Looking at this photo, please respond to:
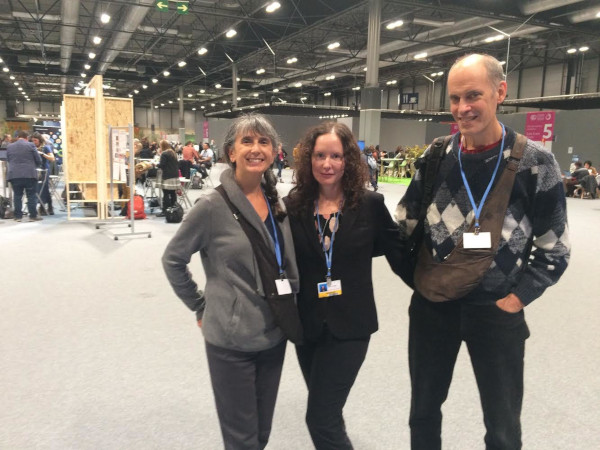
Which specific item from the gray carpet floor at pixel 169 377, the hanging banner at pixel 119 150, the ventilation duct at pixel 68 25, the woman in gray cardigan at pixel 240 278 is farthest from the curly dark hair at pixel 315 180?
the ventilation duct at pixel 68 25

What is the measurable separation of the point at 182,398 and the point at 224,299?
4.22ft

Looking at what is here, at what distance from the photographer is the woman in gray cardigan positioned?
146cm

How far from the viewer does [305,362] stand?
1.63 metres

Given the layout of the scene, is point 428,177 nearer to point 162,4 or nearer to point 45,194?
point 45,194

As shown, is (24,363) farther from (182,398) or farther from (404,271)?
(404,271)

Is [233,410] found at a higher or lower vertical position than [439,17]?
lower

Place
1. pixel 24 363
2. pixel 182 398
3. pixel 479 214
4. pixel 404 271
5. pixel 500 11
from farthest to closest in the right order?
pixel 500 11 < pixel 24 363 < pixel 182 398 < pixel 404 271 < pixel 479 214

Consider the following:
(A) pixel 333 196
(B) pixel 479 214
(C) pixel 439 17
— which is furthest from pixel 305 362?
(C) pixel 439 17

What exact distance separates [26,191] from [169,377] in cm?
684

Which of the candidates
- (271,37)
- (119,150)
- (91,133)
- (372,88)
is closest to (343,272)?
(119,150)

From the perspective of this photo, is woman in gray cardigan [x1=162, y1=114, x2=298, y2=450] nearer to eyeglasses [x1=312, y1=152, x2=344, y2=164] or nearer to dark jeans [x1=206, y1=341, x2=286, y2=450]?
dark jeans [x1=206, y1=341, x2=286, y2=450]

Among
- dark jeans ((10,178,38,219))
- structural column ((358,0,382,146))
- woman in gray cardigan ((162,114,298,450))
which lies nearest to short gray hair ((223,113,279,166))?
woman in gray cardigan ((162,114,298,450))

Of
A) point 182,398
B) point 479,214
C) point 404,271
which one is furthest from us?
point 182,398

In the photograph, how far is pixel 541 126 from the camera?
17.0 metres
